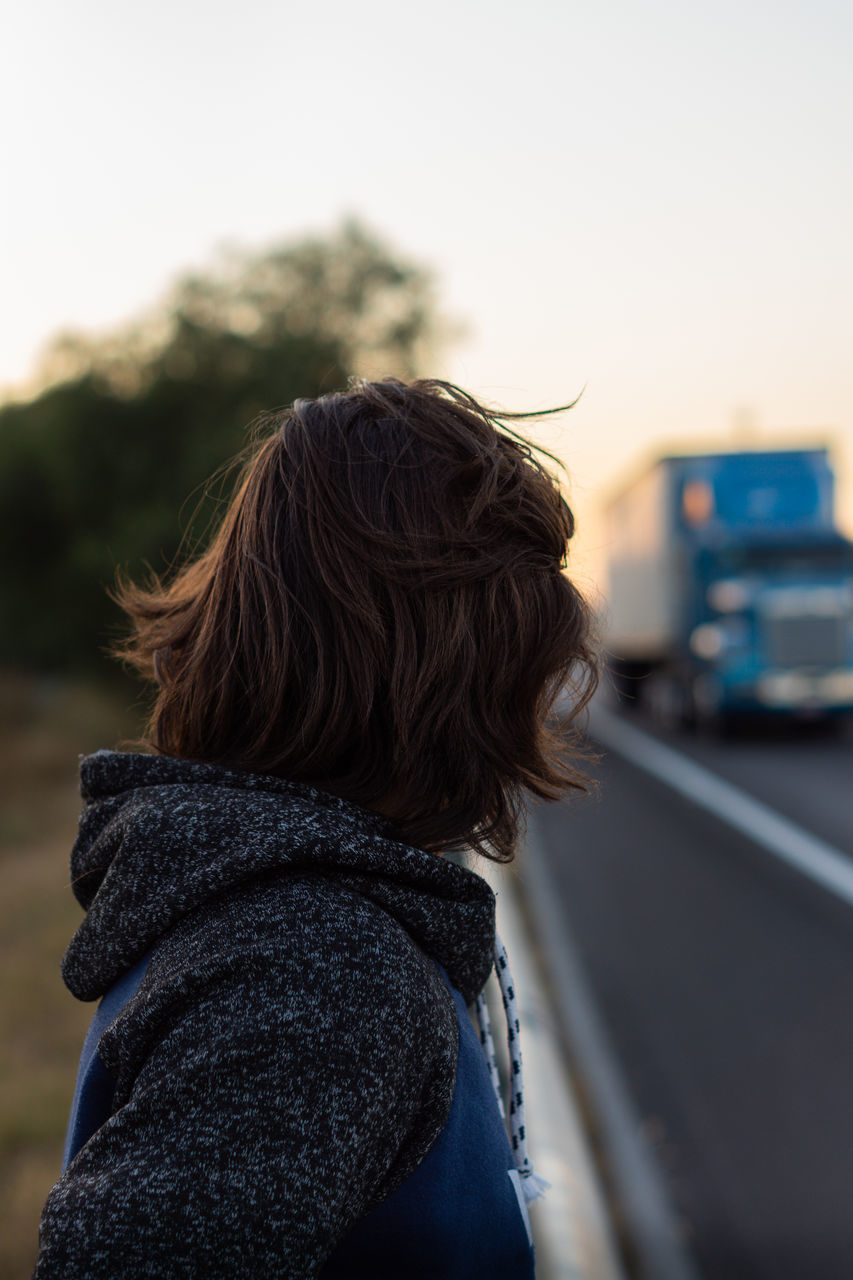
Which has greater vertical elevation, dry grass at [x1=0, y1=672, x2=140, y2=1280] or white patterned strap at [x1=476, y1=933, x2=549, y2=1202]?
white patterned strap at [x1=476, y1=933, x2=549, y2=1202]

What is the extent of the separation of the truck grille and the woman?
1777cm

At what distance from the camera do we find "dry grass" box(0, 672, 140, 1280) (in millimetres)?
4039

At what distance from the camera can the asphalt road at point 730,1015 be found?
3.98 metres

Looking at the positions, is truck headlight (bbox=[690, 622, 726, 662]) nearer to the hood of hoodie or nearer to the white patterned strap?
the white patterned strap

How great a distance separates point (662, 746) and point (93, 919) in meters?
18.8

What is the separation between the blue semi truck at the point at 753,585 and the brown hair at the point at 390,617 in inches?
684

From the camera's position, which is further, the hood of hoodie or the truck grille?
the truck grille

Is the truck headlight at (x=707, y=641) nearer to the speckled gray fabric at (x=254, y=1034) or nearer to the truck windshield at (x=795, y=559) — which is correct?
the truck windshield at (x=795, y=559)

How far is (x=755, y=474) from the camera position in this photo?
1978 cm

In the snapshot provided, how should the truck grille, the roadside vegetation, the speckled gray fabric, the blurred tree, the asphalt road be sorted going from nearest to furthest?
the speckled gray fabric, the asphalt road, the truck grille, the roadside vegetation, the blurred tree

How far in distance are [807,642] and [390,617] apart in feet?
59.7

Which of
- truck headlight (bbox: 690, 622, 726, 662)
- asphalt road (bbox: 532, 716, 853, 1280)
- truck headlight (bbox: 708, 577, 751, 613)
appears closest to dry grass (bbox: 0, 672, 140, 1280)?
asphalt road (bbox: 532, 716, 853, 1280)

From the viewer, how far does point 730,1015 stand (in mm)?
6047

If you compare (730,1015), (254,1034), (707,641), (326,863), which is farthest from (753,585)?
(254,1034)
